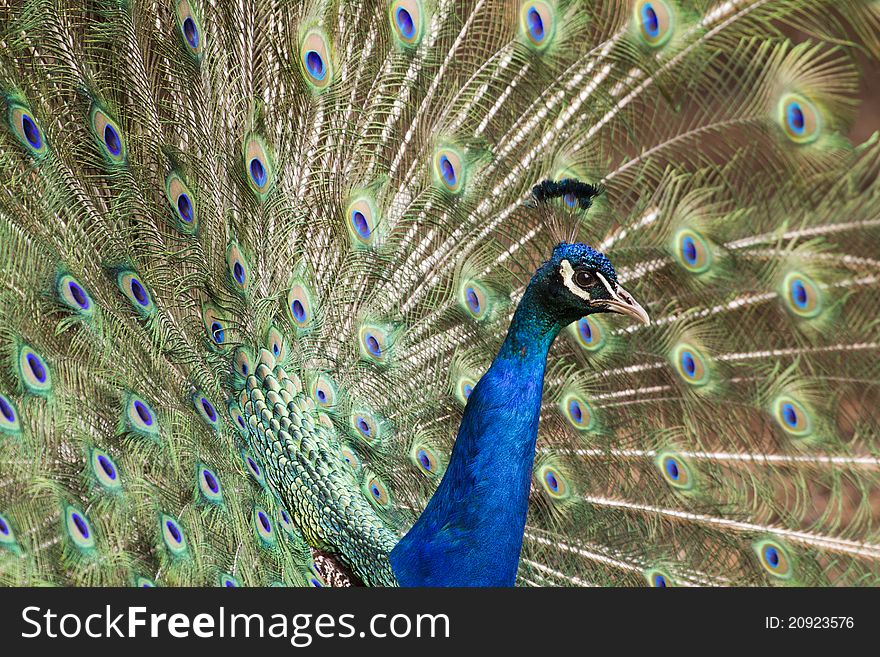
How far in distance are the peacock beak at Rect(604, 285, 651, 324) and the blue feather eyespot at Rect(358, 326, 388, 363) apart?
51 cm

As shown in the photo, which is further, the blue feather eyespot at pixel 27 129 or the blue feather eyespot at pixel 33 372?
the blue feather eyespot at pixel 33 372

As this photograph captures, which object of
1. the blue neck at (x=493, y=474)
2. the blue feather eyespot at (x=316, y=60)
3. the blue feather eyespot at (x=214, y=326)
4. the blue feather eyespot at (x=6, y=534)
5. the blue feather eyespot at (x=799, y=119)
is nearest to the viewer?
the blue feather eyespot at (x=799, y=119)

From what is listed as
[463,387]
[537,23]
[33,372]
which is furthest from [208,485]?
[537,23]

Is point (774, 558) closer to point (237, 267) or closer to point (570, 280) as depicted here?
point (570, 280)

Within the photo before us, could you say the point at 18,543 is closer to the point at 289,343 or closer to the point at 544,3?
the point at 289,343

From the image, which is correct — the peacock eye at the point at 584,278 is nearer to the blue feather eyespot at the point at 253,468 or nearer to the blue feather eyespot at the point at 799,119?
the blue feather eyespot at the point at 799,119

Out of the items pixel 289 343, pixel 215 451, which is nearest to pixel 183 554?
pixel 215 451

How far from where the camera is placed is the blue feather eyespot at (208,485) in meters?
1.65

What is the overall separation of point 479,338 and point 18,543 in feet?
2.87

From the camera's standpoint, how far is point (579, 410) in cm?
164

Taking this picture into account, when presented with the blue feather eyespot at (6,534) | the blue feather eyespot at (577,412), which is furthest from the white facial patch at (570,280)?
the blue feather eyespot at (6,534)

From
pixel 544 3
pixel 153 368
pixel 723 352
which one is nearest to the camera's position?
pixel 544 3

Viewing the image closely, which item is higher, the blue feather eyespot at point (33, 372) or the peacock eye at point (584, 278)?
the blue feather eyespot at point (33, 372)

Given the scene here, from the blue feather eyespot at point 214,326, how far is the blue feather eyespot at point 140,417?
177mm
